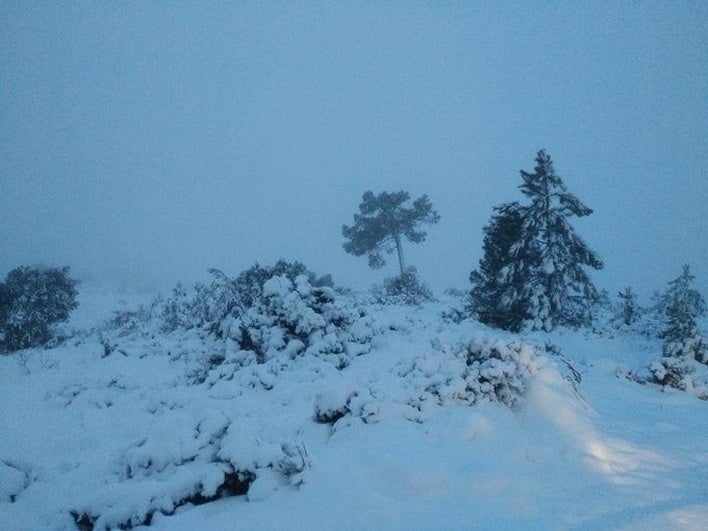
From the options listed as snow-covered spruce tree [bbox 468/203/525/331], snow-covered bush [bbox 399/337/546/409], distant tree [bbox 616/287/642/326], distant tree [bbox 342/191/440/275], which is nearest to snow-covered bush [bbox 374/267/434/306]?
snow-covered spruce tree [bbox 468/203/525/331]

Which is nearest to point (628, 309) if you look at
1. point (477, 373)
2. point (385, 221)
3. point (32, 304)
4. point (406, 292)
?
point (406, 292)

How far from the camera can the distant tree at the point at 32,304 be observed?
1692 centimetres

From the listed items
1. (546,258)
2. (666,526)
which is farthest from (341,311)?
(546,258)

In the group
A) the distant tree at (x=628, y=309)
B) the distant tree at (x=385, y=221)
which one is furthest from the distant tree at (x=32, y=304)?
the distant tree at (x=628, y=309)

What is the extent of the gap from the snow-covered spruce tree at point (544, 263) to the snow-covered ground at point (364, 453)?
672 cm

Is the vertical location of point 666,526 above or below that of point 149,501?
below

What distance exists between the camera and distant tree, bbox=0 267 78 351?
16.9 m

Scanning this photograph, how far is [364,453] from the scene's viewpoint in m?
4.25

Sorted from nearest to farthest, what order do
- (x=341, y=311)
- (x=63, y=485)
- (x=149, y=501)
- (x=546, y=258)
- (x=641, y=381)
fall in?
(x=149, y=501), (x=63, y=485), (x=641, y=381), (x=341, y=311), (x=546, y=258)

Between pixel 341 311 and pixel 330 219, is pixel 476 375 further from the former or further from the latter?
pixel 330 219

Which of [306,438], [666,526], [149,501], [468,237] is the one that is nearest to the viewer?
[666,526]

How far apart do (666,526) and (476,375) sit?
9.39 ft

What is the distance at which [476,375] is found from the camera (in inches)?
225

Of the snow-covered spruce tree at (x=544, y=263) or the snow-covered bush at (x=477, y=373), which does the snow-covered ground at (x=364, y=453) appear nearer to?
the snow-covered bush at (x=477, y=373)
